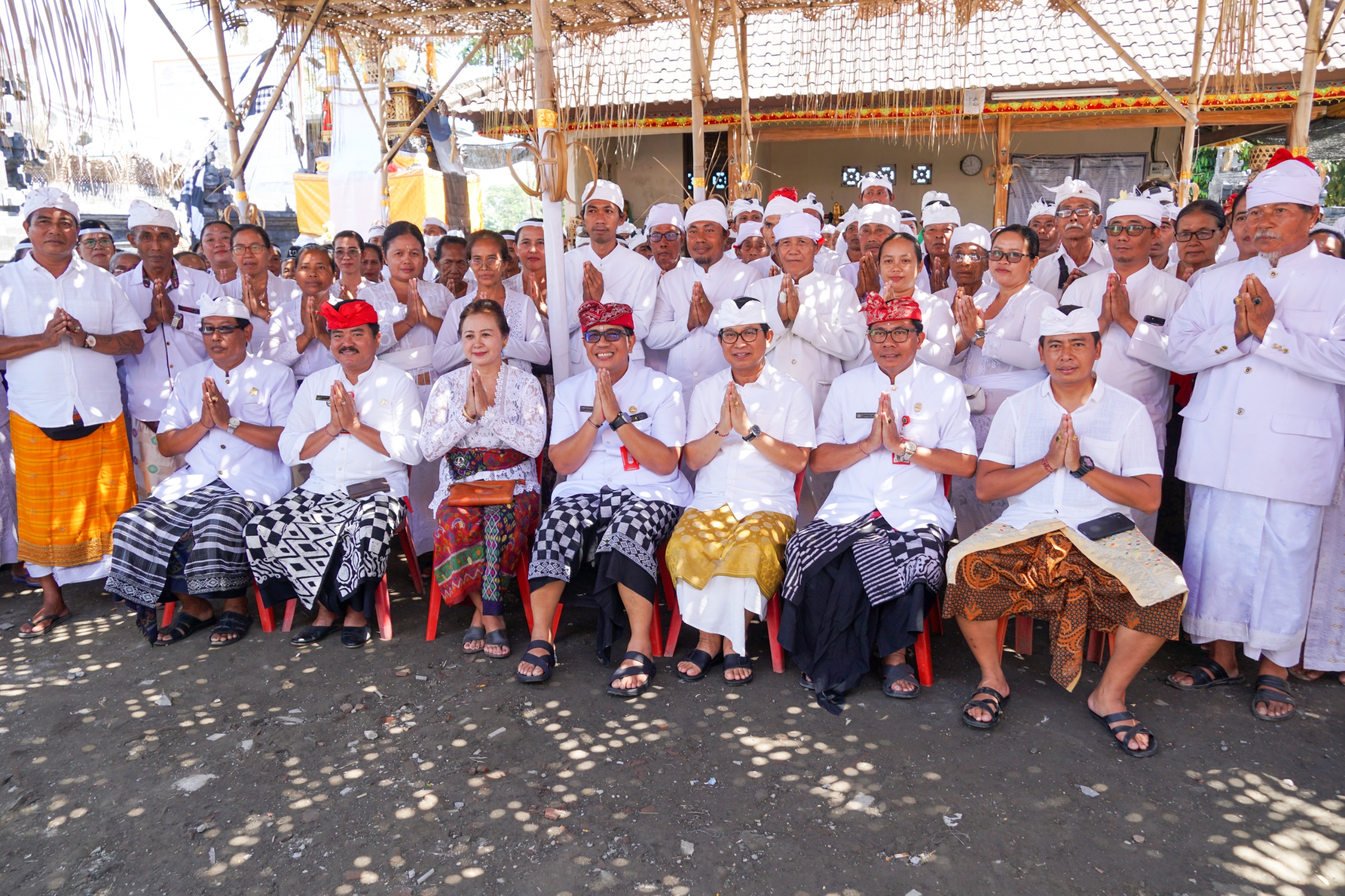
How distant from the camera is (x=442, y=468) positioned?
4344mm

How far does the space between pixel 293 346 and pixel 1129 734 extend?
4390 mm

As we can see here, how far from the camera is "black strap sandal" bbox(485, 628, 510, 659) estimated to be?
3869 mm

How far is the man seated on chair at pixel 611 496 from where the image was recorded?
12.1 feet

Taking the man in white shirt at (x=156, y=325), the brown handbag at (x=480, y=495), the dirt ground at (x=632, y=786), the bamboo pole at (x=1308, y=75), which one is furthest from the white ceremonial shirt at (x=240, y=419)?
the bamboo pole at (x=1308, y=75)

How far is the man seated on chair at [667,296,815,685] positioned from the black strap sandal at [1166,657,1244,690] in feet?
5.37

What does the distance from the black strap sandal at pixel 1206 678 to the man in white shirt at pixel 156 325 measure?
202 inches

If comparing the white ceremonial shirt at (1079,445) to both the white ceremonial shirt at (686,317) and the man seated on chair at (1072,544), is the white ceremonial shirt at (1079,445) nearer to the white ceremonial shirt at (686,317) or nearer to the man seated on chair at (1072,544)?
the man seated on chair at (1072,544)

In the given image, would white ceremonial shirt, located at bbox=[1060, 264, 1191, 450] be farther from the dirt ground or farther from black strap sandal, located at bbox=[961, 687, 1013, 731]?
black strap sandal, located at bbox=[961, 687, 1013, 731]

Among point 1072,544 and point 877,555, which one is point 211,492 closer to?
point 877,555

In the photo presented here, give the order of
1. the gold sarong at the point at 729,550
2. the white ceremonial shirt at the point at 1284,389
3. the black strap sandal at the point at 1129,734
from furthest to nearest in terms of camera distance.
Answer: the gold sarong at the point at 729,550 < the white ceremonial shirt at the point at 1284,389 < the black strap sandal at the point at 1129,734

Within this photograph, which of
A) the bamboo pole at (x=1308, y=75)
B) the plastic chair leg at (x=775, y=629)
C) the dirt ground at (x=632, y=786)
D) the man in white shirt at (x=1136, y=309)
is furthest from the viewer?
the bamboo pole at (x=1308, y=75)

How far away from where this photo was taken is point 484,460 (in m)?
4.20

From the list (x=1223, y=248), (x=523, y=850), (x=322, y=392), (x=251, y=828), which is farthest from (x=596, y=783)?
(x=1223, y=248)

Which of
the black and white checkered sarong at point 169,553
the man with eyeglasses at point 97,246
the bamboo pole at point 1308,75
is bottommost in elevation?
the black and white checkered sarong at point 169,553
